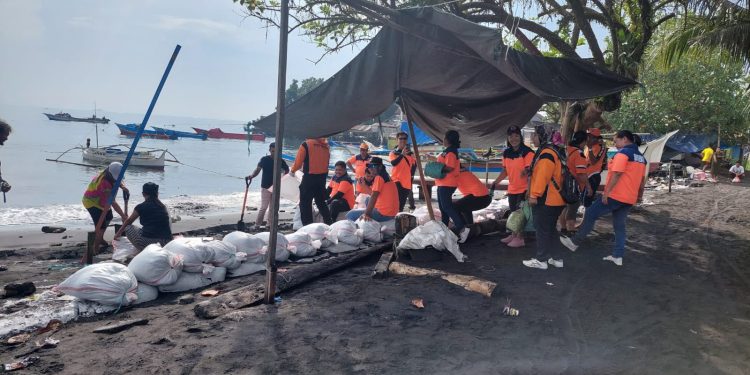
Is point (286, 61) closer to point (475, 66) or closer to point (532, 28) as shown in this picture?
point (475, 66)

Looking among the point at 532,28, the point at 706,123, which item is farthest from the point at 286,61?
the point at 706,123

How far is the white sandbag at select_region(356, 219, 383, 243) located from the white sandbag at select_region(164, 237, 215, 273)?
6.84 feet

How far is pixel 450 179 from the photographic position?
19.0ft

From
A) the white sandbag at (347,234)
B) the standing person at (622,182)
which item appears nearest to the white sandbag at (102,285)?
the white sandbag at (347,234)

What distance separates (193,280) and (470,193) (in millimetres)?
3397

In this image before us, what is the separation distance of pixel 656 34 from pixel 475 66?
270 inches

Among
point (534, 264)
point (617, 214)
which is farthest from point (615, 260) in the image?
point (534, 264)

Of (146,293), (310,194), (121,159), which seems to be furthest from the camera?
(121,159)

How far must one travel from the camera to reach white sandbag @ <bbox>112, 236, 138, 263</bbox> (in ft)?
18.0

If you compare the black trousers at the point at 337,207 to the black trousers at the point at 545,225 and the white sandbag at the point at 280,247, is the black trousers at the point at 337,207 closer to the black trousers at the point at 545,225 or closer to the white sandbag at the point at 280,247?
the white sandbag at the point at 280,247

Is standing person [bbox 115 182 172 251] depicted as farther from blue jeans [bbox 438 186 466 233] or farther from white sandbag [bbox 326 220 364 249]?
blue jeans [bbox 438 186 466 233]

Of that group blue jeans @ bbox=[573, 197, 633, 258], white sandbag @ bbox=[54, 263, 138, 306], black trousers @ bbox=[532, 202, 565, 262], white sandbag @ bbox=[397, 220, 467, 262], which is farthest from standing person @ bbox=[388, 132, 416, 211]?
white sandbag @ bbox=[54, 263, 138, 306]

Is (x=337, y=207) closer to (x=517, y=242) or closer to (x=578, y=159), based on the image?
(x=517, y=242)

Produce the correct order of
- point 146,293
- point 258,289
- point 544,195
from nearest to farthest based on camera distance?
1. point 258,289
2. point 146,293
3. point 544,195
